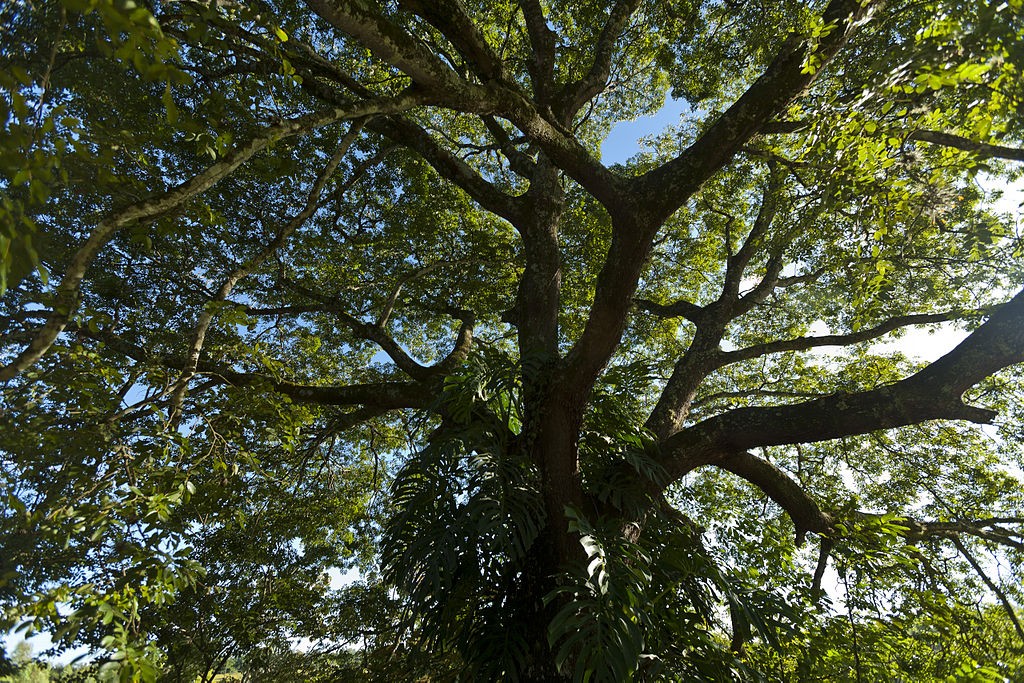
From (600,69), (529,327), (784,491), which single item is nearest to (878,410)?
(784,491)

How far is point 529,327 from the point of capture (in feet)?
15.2

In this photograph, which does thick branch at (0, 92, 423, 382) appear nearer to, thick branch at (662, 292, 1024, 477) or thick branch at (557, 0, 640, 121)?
thick branch at (662, 292, 1024, 477)

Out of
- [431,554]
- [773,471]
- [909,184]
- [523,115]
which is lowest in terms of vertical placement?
[431,554]

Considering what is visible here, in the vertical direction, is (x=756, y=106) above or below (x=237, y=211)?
below

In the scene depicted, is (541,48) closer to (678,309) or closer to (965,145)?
(678,309)

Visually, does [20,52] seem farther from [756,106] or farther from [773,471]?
[773,471]

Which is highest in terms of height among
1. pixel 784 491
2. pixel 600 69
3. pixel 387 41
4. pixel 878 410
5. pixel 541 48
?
pixel 600 69

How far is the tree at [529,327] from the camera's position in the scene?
2.57 meters

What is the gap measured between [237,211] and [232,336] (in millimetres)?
2222

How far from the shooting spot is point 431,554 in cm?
313

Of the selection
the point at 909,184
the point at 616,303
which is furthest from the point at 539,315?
the point at 909,184

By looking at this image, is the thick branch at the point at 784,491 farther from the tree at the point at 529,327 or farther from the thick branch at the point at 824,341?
the thick branch at the point at 824,341

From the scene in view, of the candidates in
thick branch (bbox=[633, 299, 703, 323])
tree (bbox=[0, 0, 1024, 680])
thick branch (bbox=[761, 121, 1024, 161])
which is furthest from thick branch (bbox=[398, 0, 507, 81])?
thick branch (bbox=[633, 299, 703, 323])

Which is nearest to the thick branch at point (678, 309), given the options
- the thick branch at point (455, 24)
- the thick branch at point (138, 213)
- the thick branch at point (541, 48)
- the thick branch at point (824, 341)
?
the thick branch at point (824, 341)
